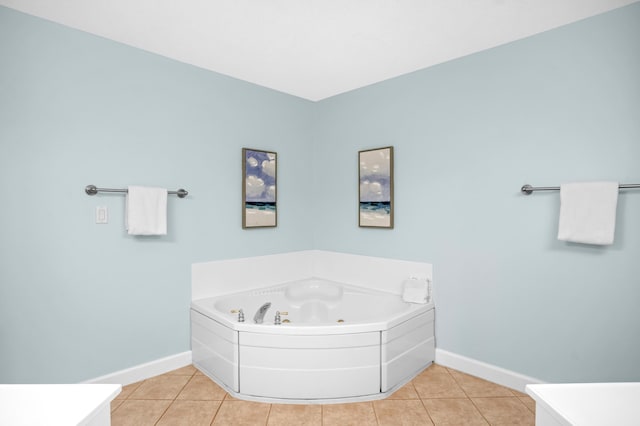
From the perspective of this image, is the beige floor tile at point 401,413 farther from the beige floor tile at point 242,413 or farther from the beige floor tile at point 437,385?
the beige floor tile at point 242,413

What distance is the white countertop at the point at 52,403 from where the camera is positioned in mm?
838

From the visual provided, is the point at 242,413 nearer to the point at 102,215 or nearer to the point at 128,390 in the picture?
the point at 128,390

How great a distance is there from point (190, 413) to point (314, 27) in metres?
2.49

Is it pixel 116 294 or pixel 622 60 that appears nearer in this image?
pixel 622 60

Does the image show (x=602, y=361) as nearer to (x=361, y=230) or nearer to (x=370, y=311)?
(x=370, y=311)

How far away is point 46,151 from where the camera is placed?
219cm

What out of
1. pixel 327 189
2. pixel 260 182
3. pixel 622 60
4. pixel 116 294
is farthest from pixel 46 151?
pixel 622 60

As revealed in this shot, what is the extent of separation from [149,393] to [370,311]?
175cm

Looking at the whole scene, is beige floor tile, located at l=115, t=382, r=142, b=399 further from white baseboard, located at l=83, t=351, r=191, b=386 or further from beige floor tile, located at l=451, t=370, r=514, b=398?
beige floor tile, located at l=451, t=370, r=514, b=398

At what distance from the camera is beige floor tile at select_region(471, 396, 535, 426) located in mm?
2061

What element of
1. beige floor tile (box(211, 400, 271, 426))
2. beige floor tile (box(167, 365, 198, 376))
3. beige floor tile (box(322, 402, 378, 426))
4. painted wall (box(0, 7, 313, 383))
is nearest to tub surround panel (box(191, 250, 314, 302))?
painted wall (box(0, 7, 313, 383))

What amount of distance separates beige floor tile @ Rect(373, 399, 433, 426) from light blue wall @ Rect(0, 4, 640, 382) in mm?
716

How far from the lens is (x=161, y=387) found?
2.46 metres

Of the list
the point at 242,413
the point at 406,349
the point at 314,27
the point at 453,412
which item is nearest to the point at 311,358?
the point at 242,413
